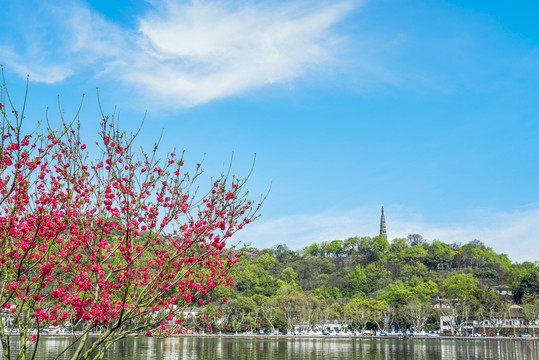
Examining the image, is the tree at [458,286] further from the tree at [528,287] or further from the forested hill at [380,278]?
the tree at [528,287]

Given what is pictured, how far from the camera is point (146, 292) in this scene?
11.0 meters

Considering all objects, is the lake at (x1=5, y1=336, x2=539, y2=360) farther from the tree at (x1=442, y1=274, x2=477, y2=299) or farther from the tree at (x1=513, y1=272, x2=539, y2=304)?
the tree at (x1=513, y1=272, x2=539, y2=304)

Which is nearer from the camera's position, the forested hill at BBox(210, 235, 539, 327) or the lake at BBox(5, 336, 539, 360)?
the lake at BBox(5, 336, 539, 360)

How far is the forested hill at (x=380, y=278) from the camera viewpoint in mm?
109250

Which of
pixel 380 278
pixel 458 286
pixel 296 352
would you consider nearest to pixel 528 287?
pixel 458 286

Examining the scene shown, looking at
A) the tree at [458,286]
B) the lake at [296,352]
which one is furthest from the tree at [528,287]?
the lake at [296,352]

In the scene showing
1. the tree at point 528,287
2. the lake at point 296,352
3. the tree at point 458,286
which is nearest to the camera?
the lake at point 296,352

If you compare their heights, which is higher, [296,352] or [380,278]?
[380,278]

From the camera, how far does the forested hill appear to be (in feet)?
358

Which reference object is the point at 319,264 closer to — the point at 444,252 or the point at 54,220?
the point at 444,252

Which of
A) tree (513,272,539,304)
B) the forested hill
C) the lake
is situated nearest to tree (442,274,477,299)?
the forested hill

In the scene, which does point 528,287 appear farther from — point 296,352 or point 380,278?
point 296,352

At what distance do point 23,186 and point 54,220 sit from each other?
950 mm

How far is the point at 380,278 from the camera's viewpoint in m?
144
